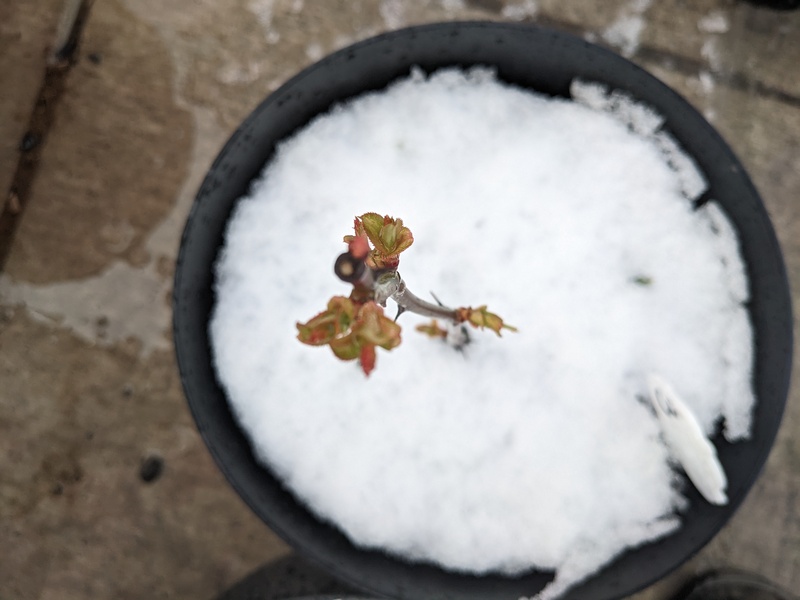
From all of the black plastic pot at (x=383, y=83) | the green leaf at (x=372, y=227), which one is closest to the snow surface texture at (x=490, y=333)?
the black plastic pot at (x=383, y=83)

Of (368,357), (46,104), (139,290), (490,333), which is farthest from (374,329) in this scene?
(46,104)

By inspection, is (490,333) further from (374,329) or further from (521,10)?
(521,10)

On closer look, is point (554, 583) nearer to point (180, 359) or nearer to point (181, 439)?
point (180, 359)

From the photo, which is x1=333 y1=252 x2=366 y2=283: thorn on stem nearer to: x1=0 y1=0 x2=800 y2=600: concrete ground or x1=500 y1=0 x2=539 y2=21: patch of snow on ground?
x1=0 y1=0 x2=800 y2=600: concrete ground

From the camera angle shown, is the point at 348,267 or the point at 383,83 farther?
the point at 383,83

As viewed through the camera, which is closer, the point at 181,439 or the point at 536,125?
the point at 536,125

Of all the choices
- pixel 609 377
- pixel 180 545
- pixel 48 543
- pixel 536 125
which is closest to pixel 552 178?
pixel 536 125

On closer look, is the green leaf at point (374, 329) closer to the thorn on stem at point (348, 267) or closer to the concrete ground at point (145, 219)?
the thorn on stem at point (348, 267)
